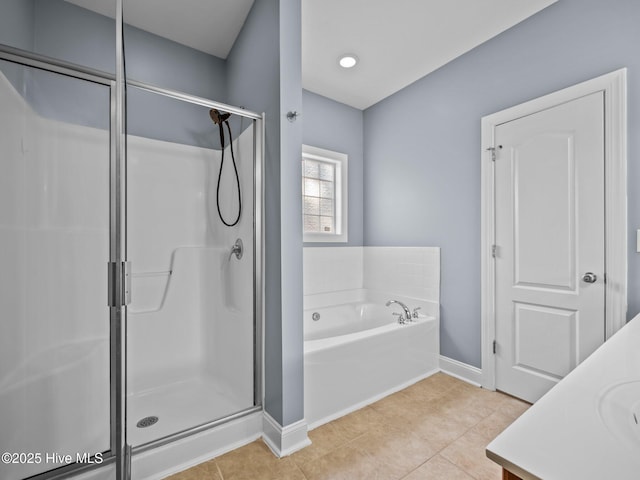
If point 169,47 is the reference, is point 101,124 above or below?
below

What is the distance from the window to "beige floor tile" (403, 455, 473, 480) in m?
2.06

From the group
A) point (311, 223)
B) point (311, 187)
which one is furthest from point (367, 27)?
point (311, 223)

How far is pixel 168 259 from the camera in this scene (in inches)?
94.7

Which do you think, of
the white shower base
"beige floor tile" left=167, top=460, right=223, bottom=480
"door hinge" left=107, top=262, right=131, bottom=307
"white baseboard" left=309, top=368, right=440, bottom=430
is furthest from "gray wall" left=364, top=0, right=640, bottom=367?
"door hinge" left=107, top=262, right=131, bottom=307

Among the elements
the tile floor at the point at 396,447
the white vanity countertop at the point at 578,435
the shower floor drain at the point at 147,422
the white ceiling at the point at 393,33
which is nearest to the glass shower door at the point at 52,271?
the shower floor drain at the point at 147,422

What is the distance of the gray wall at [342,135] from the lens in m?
3.12

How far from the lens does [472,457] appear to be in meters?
1.57

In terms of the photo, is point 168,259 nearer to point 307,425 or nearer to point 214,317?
point 214,317

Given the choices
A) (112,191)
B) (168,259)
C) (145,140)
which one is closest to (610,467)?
(112,191)

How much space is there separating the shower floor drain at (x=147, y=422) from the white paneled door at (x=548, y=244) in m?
→ 2.37

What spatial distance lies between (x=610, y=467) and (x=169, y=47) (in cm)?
314

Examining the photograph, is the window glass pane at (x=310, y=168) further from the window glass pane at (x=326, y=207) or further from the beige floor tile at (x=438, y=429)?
the beige floor tile at (x=438, y=429)

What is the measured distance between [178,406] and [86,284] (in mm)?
1332

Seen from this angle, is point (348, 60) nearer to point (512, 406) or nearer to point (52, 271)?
point (52, 271)
